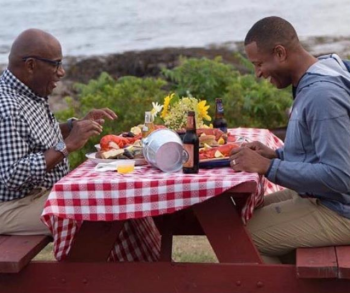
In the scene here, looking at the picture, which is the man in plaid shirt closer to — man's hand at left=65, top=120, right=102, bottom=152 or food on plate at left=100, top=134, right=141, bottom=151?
man's hand at left=65, top=120, right=102, bottom=152

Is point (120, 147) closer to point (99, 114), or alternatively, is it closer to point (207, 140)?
point (207, 140)

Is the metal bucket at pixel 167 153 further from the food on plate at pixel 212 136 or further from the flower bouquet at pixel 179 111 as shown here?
the flower bouquet at pixel 179 111

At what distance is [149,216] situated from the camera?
403cm

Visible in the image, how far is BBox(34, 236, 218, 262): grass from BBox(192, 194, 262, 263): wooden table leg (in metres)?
2.17

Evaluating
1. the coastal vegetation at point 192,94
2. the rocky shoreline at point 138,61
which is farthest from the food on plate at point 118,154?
the rocky shoreline at point 138,61

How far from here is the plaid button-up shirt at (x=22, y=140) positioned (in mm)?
4297

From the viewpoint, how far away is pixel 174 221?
5207 millimetres

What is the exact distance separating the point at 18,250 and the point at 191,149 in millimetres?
969

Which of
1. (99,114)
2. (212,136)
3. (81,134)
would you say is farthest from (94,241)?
(99,114)

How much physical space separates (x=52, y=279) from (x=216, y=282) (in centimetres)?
78

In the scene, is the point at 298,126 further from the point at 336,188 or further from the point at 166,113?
the point at 166,113

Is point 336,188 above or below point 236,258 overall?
above

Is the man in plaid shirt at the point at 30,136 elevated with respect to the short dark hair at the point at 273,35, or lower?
lower

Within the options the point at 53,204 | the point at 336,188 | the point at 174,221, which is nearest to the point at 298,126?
the point at 336,188
